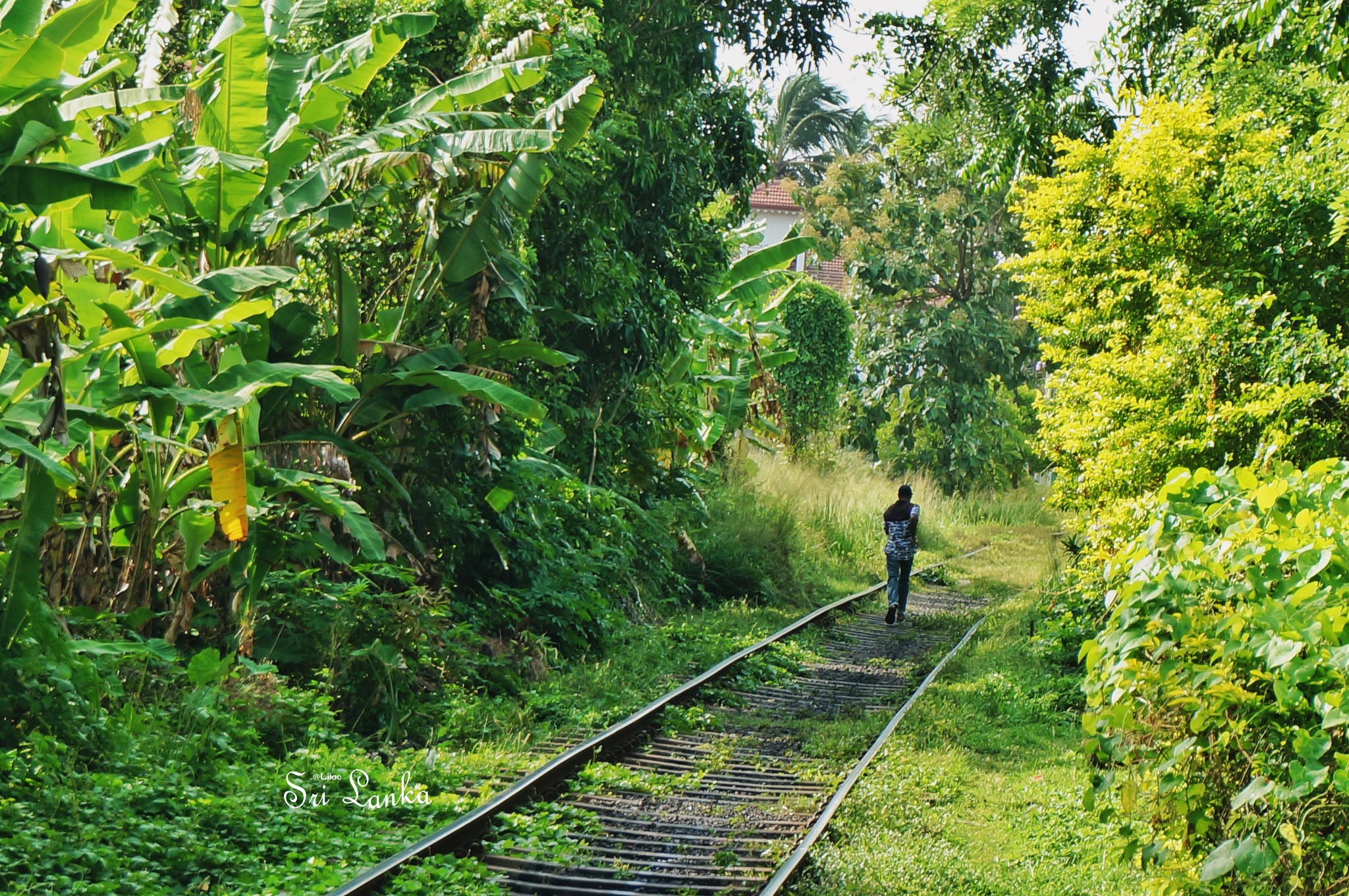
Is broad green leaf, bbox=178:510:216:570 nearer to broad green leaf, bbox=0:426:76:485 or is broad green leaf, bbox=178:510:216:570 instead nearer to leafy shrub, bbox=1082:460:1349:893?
broad green leaf, bbox=0:426:76:485

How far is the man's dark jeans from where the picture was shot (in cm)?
1515

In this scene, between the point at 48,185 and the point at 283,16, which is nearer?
the point at 48,185

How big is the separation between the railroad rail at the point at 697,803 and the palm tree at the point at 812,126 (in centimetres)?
5046

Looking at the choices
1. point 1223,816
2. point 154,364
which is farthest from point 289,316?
point 1223,816

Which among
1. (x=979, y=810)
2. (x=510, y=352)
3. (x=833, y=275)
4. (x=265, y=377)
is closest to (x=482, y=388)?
(x=510, y=352)

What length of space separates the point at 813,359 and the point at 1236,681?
22.0m

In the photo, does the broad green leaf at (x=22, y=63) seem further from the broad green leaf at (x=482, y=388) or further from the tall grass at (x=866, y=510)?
the tall grass at (x=866, y=510)

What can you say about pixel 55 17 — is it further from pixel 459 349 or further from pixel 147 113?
pixel 459 349

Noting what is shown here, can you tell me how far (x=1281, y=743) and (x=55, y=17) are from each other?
7404mm

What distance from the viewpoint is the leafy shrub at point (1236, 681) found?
174 inches

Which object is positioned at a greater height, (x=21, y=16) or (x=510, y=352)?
(x=21, y=16)

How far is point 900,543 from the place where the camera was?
14.9 meters

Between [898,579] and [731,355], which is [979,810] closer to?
[898,579]

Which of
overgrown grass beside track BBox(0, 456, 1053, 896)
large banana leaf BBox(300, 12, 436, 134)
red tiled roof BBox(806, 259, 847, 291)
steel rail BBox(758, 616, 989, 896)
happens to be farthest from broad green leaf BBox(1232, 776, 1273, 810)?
red tiled roof BBox(806, 259, 847, 291)
